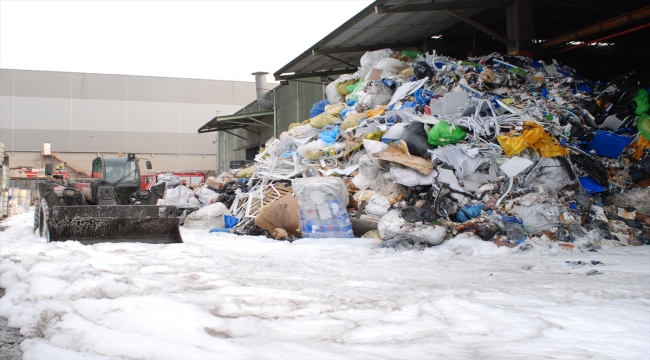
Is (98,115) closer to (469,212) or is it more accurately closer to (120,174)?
(120,174)

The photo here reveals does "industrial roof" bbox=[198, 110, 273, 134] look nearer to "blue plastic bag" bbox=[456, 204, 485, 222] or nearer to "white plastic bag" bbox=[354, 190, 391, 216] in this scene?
"white plastic bag" bbox=[354, 190, 391, 216]

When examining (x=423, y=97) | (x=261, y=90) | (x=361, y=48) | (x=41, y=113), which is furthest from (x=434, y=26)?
(x=41, y=113)

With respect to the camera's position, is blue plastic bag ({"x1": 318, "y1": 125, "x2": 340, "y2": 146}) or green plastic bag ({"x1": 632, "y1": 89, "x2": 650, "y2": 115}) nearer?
green plastic bag ({"x1": 632, "y1": 89, "x2": 650, "y2": 115})

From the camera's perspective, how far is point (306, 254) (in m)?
6.39

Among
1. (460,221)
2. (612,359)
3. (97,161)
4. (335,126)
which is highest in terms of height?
(335,126)

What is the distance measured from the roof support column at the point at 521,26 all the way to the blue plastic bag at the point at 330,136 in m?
3.97

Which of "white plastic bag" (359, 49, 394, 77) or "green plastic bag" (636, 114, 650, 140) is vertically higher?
"white plastic bag" (359, 49, 394, 77)

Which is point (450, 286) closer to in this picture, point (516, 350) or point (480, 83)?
point (516, 350)

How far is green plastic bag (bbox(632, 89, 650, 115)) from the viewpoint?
321 inches

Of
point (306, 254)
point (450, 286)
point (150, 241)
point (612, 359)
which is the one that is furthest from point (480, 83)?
point (612, 359)

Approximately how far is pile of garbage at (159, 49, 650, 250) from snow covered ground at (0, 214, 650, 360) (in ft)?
4.06

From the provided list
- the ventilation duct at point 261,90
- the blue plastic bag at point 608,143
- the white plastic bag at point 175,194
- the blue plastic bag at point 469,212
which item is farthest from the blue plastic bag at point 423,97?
the ventilation duct at point 261,90

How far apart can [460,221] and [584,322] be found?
13.5 feet

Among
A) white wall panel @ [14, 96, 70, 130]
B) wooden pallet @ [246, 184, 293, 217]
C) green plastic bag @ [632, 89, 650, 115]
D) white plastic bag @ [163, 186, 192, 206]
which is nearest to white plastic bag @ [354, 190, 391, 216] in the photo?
wooden pallet @ [246, 184, 293, 217]
